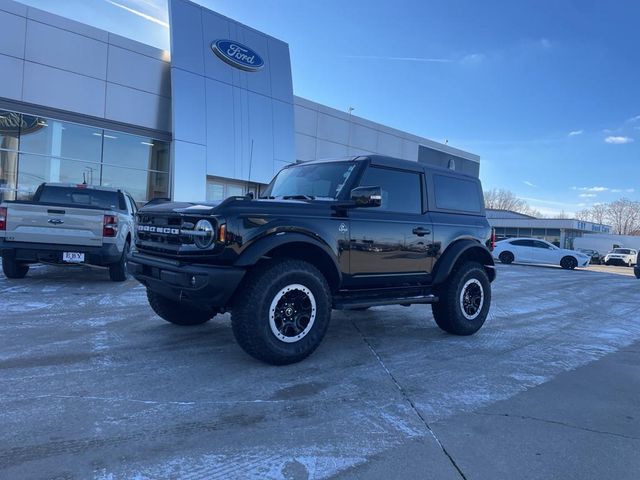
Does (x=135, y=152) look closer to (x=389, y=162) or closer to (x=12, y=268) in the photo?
(x=12, y=268)

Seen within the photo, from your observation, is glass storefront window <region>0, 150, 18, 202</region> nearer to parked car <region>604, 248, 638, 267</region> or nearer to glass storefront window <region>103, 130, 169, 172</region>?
glass storefront window <region>103, 130, 169, 172</region>

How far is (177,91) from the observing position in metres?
17.0

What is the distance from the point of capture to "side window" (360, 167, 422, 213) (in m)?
5.49

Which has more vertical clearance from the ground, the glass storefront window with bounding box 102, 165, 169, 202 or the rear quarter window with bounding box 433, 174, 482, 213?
the glass storefront window with bounding box 102, 165, 169, 202

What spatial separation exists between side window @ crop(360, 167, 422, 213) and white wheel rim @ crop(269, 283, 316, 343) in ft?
4.84

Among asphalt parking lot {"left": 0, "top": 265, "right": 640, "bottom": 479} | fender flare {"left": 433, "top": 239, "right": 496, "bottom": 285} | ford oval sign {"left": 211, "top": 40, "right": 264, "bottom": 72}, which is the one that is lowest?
asphalt parking lot {"left": 0, "top": 265, "right": 640, "bottom": 479}

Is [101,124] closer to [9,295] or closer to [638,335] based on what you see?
[9,295]

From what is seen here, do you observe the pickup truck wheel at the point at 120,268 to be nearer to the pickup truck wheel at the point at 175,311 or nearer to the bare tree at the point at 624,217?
the pickup truck wheel at the point at 175,311

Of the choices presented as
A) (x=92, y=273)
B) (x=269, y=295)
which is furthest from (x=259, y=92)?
(x=269, y=295)

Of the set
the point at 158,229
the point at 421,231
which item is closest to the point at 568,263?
the point at 421,231

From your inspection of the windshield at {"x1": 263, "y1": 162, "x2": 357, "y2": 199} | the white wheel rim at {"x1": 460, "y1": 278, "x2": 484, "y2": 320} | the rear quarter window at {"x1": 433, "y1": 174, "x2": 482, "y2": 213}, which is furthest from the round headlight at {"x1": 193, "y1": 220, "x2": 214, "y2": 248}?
the white wheel rim at {"x1": 460, "y1": 278, "x2": 484, "y2": 320}

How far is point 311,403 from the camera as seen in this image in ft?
12.2

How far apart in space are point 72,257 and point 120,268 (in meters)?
1.21

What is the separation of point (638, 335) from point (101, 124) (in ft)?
52.2
